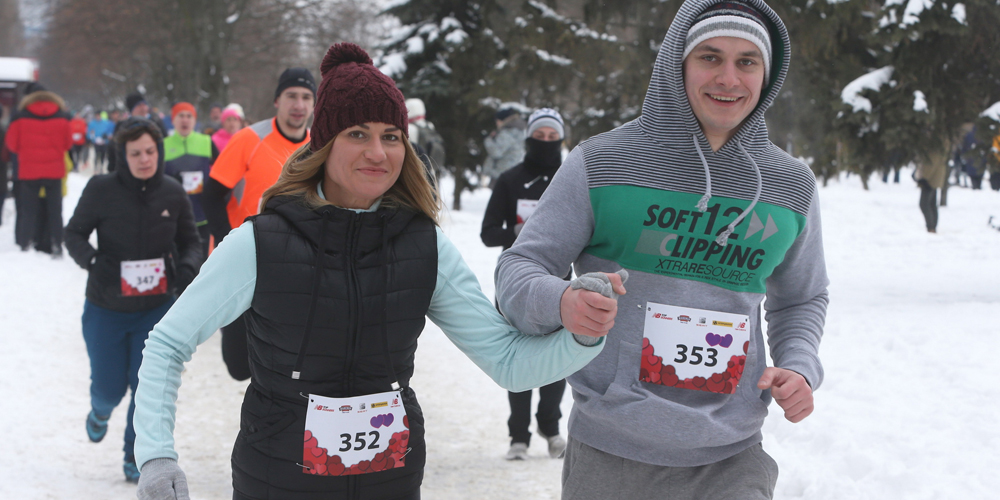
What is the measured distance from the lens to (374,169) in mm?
2428

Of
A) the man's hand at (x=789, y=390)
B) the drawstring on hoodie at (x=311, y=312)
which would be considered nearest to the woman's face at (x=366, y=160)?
the drawstring on hoodie at (x=311, y=312)

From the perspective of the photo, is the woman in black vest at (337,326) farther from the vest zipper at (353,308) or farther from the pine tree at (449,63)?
the pine tree at (449,63)

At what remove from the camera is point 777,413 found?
5805 millimetres

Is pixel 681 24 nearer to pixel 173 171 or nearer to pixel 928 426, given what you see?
pixel 928 426

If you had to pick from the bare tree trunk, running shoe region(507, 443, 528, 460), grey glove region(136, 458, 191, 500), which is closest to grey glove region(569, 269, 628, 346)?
grey glove region(136, 458, 191, 500)

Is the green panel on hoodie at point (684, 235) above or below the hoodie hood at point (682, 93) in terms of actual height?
below

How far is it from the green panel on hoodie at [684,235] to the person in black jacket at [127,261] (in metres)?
3.58

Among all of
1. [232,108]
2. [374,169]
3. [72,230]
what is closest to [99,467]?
[72,230]

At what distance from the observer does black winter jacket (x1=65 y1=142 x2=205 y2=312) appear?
17.0ft

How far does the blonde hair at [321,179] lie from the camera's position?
247cm

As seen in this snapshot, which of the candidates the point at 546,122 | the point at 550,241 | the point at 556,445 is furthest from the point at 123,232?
the point at 550,241

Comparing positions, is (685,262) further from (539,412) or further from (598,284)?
(539,412)

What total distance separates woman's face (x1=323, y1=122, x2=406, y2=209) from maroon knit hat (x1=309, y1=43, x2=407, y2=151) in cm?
3

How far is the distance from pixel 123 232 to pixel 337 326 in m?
3.54
